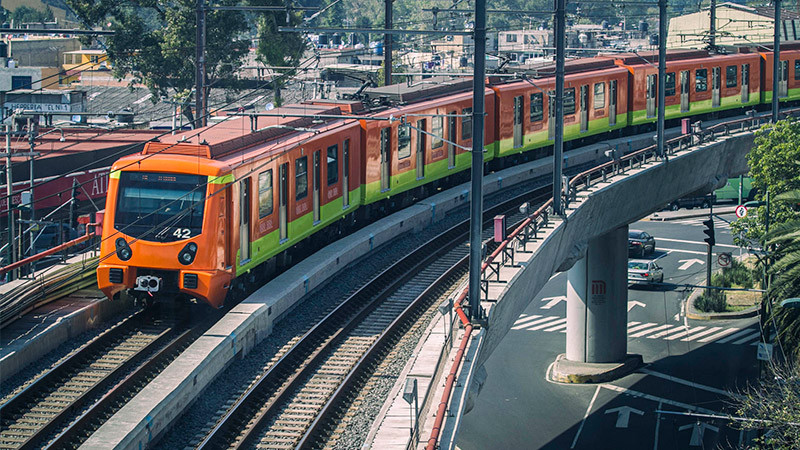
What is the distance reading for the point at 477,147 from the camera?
56.2 feet

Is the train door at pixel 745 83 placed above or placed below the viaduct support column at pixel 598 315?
above

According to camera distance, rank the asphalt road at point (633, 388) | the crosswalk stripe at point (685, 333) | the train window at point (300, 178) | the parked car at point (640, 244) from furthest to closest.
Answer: the parked car at point (640, 244)
the crosswalk stripe at point (685, 333)
the asphalt road at point (633, 388)
the train window at point (300, 178)

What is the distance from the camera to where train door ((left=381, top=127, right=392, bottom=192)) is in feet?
90.4

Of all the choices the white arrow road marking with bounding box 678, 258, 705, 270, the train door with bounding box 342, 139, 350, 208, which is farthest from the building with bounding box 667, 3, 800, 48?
the train door with bounding box 342, 139, 350, 208

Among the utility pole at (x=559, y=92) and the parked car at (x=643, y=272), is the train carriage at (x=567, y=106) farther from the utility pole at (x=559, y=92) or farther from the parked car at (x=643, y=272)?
the parked car at (x=643, y=272)

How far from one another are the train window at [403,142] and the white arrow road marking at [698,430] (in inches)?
488

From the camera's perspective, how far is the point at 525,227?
23141 mm

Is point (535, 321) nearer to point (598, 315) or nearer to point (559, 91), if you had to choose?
point (598, 315)

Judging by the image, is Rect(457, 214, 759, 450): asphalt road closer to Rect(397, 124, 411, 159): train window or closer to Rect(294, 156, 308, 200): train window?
Rect(397, 124, 411, 159): train window

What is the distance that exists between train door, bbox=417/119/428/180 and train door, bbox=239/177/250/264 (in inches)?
369

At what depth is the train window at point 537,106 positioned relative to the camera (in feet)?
118

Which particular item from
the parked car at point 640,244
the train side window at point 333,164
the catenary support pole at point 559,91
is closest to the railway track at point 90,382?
the train side window at point 333,164

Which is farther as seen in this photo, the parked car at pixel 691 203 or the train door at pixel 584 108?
the parked car at pixel 691 203

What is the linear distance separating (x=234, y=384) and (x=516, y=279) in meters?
6.39
